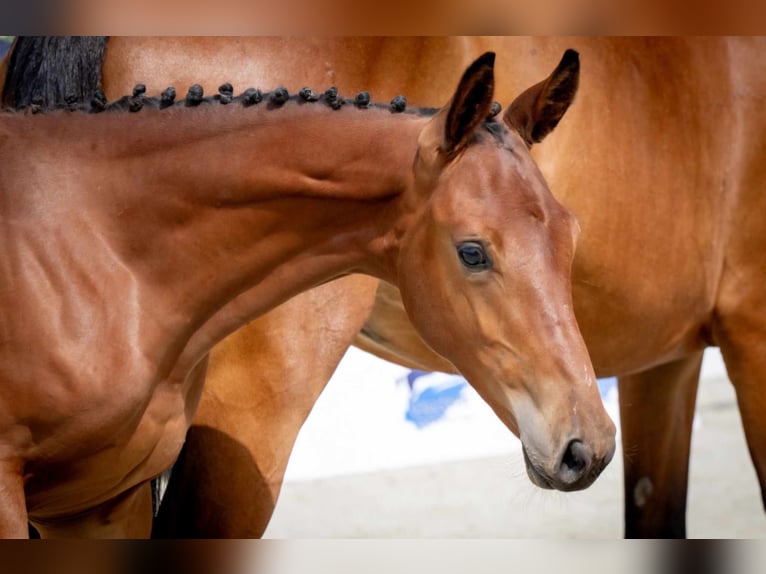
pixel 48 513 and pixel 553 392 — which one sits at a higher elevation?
pixel 553 392

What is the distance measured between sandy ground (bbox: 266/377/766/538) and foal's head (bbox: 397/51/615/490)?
250 cm

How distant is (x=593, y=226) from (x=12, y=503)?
5.46ft

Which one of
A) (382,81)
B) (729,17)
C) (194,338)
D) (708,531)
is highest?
(729,17)

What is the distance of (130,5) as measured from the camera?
276 centimetres

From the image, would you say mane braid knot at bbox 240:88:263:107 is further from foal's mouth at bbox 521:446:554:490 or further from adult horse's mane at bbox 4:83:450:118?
foal's mouth at bbox 521:446:554:490

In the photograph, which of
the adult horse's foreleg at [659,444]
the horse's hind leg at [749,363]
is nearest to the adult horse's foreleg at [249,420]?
the horse's hind leg at [749,363]

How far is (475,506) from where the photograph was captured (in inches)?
205

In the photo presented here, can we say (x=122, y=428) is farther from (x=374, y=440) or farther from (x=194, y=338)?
(x=374, y=440)

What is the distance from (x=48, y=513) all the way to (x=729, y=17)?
203cm

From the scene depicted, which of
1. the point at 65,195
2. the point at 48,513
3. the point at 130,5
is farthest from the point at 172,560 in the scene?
the point at 130,5

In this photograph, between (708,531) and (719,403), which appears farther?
(719,403)

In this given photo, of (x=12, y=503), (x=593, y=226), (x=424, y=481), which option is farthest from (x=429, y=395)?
(x=12, y=503)

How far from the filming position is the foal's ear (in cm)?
247

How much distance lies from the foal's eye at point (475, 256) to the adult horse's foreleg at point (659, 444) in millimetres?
1936
